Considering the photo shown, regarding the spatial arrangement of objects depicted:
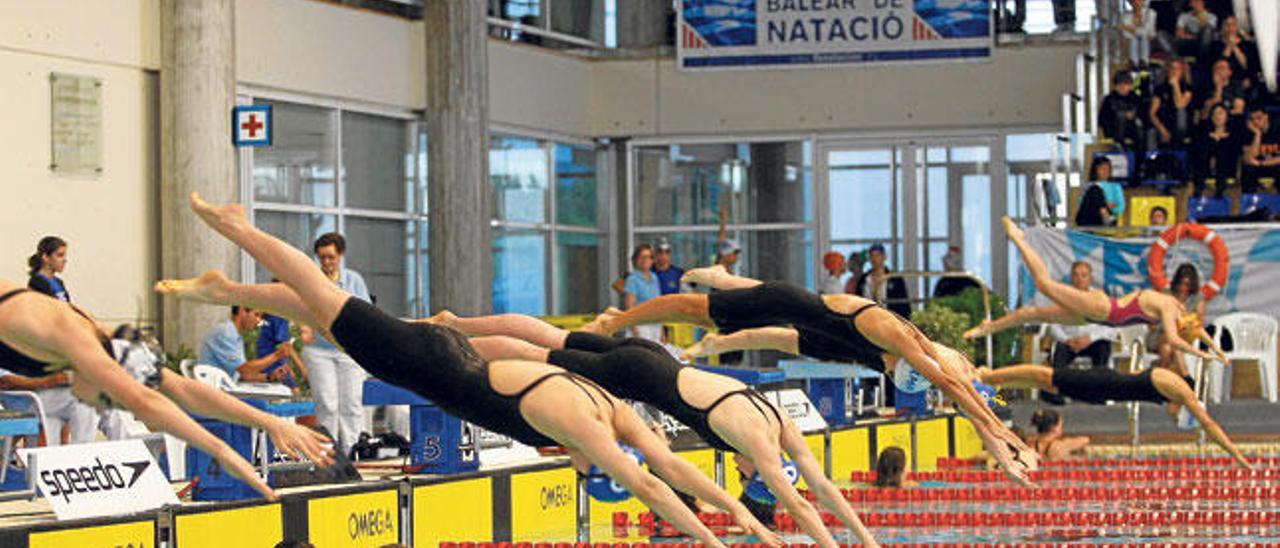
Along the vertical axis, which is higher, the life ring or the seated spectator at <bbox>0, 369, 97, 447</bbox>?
the life ring

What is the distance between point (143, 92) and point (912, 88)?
9980 mm

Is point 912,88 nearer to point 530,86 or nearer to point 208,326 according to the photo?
point 530,86

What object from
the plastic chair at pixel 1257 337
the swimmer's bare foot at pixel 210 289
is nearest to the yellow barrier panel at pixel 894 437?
the plastic chair at pixel 1257 337

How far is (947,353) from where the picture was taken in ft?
32.6

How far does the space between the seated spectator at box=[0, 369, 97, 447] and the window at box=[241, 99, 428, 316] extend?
22.2ft

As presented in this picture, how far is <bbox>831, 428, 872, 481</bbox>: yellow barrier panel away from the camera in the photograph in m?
15.4

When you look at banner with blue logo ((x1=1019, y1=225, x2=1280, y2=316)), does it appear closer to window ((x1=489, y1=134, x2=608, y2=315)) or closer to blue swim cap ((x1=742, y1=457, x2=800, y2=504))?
window ((x1=489, y1=134, x2=608, y2=315))

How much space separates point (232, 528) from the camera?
8844 mm

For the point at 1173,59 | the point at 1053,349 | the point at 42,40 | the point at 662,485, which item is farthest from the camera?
the point at 1173,59

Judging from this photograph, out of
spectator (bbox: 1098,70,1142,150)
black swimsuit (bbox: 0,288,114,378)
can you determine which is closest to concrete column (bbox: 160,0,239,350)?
spectator (bbox: 1098,70,1142,150)

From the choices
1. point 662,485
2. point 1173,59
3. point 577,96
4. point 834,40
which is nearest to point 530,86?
point 577,96

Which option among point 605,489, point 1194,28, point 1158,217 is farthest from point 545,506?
point 1194,28

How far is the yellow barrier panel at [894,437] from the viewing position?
1658 cm

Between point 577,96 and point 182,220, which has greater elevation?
point 577,96
